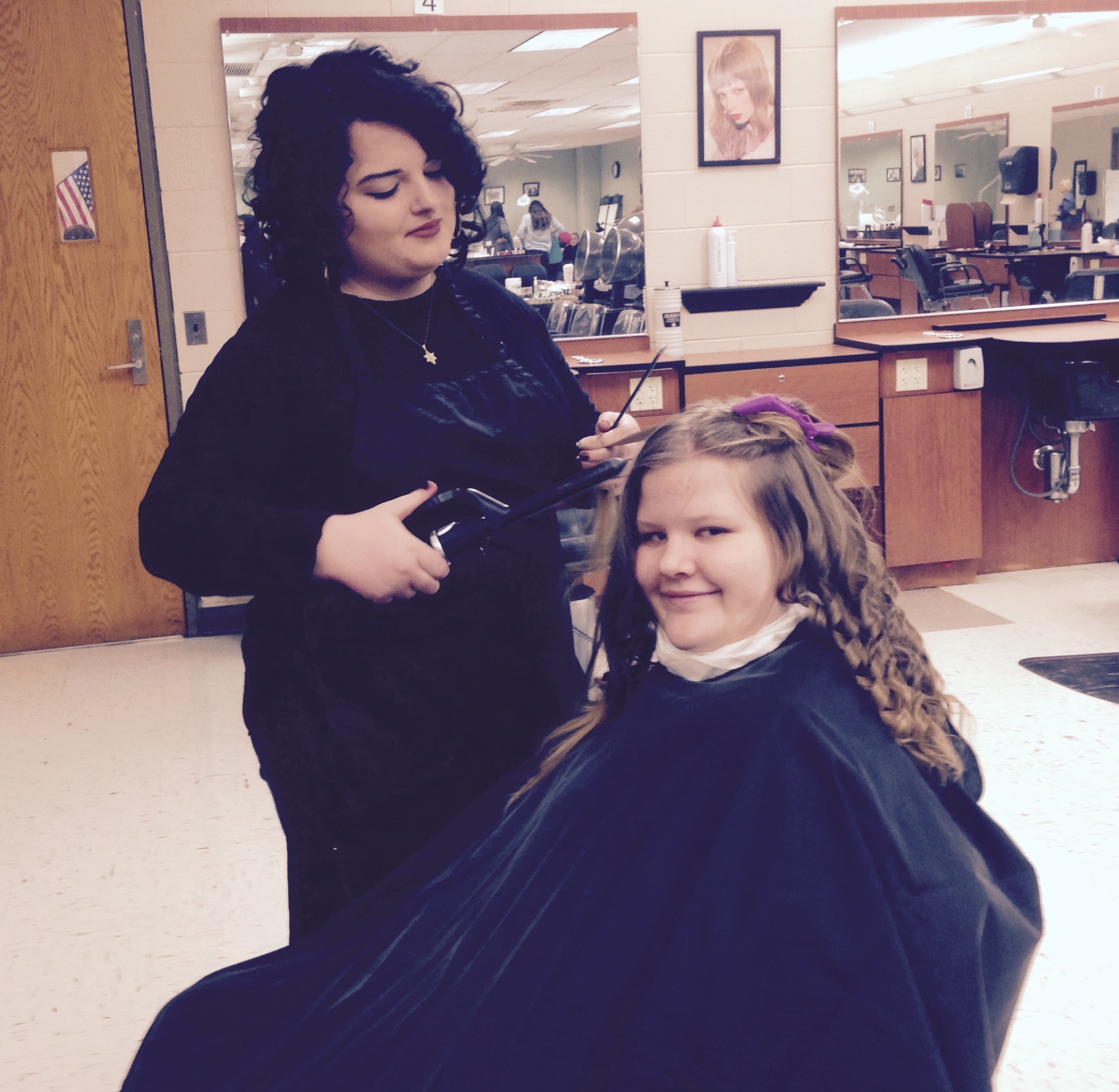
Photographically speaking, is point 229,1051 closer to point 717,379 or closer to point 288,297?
point 288,297

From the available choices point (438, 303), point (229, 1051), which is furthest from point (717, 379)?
point (229, 1051)

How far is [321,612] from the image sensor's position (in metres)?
1.21

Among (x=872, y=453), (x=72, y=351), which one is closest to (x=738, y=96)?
(x=872, y=453)

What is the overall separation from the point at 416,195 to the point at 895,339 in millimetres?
3386

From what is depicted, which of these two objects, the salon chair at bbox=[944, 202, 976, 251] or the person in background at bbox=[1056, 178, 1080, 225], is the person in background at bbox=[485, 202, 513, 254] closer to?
the salon chair at bbox=[944, 202, 976, 251]

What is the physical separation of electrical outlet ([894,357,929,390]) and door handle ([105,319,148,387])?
8.76 feet

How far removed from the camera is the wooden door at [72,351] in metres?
3.88

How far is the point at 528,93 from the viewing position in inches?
162

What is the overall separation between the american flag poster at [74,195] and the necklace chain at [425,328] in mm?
3161

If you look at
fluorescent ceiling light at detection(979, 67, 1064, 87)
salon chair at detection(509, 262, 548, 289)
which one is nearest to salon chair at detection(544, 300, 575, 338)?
salon chair at detection(509, 262, 548, 289)

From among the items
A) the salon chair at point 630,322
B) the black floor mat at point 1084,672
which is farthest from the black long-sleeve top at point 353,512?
the salon chair at point 630,322

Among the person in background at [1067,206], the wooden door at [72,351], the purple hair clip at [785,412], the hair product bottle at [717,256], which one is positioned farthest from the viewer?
the person in background at [1067,206]

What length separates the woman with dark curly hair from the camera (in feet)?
3.80

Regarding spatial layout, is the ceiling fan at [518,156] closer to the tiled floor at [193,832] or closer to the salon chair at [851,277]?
the salon chair at [851,277]
